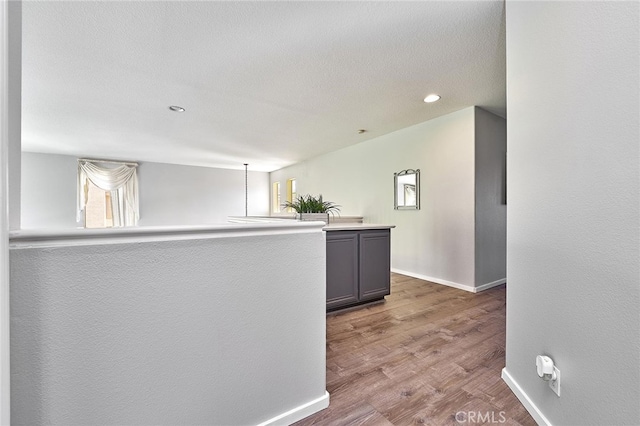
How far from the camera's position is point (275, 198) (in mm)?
8586

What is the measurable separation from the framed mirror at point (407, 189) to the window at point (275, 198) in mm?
4736

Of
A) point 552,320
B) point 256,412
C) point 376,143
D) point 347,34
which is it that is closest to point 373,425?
point 256,412

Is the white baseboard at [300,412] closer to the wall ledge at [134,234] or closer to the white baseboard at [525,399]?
the wall ledge at [134,234]

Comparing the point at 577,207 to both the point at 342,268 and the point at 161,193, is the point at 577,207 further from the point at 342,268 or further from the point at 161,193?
the point at 161,193

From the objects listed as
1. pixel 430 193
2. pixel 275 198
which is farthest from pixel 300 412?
pixel 275 198

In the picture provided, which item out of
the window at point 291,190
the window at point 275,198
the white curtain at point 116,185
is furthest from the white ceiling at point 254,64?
the window at point 275,198

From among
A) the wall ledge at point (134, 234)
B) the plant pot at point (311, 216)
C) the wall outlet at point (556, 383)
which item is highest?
the plant pot at point (311, 216)

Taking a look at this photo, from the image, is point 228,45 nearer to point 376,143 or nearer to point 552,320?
point 552,320

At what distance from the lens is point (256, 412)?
122cm

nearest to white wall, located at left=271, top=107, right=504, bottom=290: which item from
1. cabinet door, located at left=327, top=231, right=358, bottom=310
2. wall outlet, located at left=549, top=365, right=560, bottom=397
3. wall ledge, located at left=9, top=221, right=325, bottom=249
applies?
cabinet door, located at left=327, top=231, right=358, bottom=310

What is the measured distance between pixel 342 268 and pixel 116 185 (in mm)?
6398

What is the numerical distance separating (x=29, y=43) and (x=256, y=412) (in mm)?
2954

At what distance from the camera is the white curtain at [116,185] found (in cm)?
615

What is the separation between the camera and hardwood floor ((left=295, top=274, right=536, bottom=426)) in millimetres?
1376
